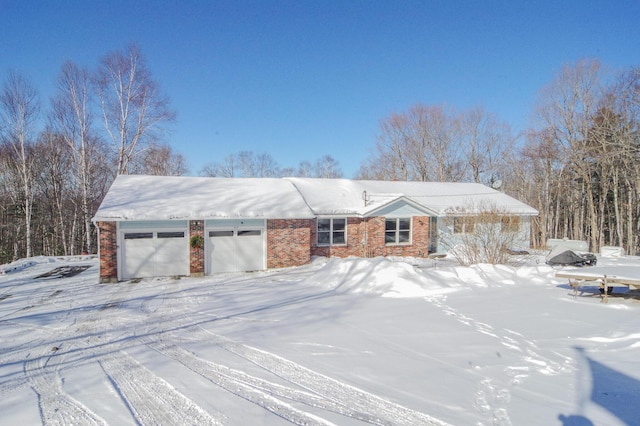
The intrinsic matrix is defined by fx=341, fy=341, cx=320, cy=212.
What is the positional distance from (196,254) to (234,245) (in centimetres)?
149

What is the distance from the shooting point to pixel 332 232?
54.5ft

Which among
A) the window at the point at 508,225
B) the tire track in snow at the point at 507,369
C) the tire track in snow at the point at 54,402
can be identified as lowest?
the tire track in snow at the point at 54,402

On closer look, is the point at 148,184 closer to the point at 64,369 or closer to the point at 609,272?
the point at 64,369

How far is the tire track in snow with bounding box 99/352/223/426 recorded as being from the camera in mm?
3594

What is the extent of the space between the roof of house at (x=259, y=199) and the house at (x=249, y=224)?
0.13ft

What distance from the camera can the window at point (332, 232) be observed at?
648 inches

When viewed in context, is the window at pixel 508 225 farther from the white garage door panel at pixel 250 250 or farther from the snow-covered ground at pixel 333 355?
the white garage door panel at pixel 250 250

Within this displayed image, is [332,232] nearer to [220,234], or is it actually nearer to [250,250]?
[250,250]

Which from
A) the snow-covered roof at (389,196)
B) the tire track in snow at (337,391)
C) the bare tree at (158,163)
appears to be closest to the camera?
the tire track in snow at (337,391)

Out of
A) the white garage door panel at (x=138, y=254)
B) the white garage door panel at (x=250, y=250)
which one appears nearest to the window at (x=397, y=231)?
the white garage door panel at (x=250, y=250)

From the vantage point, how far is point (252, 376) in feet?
15.1

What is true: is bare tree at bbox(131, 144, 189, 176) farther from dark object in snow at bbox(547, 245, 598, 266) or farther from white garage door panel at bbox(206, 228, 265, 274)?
dark object in snow at bbox(547, 245, 598, 266)

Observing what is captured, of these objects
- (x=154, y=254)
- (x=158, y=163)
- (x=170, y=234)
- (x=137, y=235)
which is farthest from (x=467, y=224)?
(x=158, y=163)

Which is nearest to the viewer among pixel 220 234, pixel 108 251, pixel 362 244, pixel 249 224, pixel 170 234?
pixel 108 251
